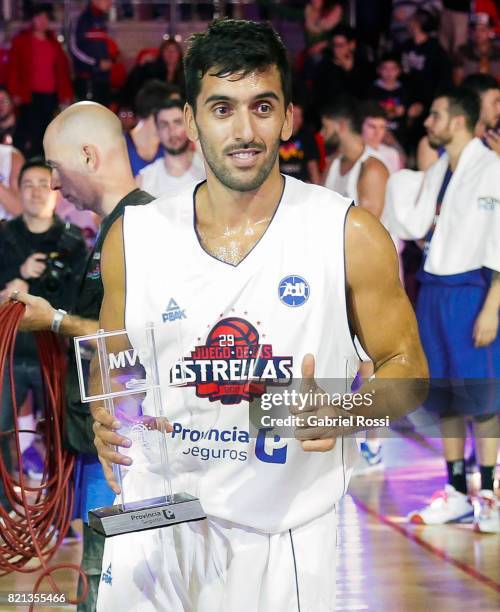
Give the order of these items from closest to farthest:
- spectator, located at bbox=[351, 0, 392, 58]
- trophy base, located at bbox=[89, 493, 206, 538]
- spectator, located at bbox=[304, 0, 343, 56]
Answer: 1. trophy base, located at bbox=[89, 493, 206, 538]
2. spectator, located at bbox=[304, 0, 343, 56]
3. spectator, located at bbox=[351, 0, 392, 58]

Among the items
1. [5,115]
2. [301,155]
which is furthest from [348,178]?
[5,115]

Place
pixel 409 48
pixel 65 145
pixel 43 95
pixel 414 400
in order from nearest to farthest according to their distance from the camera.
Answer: pixel 414 400 < pixel 65 145 < pixel 43 95 < pixel 409 48

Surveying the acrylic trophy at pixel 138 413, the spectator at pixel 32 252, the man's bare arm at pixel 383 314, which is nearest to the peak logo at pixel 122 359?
the acrylic trophy at pixel 138 413

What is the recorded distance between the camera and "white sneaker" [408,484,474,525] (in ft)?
21.2

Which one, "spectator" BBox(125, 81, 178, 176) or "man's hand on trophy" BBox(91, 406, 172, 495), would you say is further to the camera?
"spectator" BBox(125, 81, 178, 176)

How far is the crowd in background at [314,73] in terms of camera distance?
9.46 m

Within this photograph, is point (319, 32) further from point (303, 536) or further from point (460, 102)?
point (303, 536)

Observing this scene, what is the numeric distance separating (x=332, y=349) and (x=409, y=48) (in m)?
9.51

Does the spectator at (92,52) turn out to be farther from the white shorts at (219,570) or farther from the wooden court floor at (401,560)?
the white shorts at (219,570)

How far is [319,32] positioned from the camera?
1241 centimetres

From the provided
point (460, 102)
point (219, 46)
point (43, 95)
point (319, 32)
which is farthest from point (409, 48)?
point (219, 46)

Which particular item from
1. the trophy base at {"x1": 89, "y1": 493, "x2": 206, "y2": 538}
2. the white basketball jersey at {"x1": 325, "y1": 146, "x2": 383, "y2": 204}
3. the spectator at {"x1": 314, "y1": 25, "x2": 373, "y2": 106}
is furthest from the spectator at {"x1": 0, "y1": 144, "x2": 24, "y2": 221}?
the trophy base at {"x1": 89, "y1": 493, "x2": 206, "y2": 538}

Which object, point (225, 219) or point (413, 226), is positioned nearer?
point (225, 219)

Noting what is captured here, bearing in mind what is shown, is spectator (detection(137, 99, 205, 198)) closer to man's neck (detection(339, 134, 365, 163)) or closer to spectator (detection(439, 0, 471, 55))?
man's neck (detection(339, 134, 365, 163))
